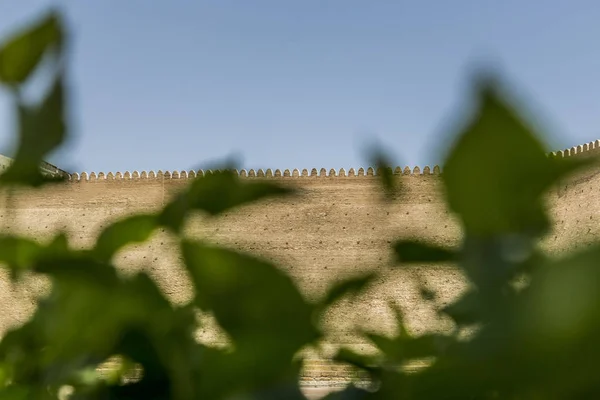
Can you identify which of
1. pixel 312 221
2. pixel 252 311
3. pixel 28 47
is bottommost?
pixel 252 311

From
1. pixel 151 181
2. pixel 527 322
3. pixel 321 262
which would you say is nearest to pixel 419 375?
pixel 527 322

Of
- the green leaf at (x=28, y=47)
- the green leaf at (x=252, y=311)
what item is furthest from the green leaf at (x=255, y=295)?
the green leaf at (x=28, y=47)

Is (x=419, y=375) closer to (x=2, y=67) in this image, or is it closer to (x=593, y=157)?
(x=593, y=157)

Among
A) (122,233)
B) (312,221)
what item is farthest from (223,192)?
(312,221)

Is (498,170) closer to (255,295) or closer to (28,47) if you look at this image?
(255,295)

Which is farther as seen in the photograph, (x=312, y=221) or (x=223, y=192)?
(x=312, y=221)

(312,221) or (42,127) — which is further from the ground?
(312,221)

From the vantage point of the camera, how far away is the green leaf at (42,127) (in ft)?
0.79

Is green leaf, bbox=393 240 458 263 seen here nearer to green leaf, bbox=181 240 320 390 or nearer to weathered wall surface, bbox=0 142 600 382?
green leaf, bbox=181 240 320 390

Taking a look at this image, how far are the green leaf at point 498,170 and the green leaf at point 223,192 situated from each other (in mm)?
82

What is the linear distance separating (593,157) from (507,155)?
3 cm

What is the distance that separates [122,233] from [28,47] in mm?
77

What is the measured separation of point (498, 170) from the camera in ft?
0.54

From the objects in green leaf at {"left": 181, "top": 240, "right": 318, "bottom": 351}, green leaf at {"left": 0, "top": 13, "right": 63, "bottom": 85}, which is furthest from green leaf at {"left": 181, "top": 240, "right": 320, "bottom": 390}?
green leaf at {"left": 0, "top": 13, "right": 63, "bottom": 85}
